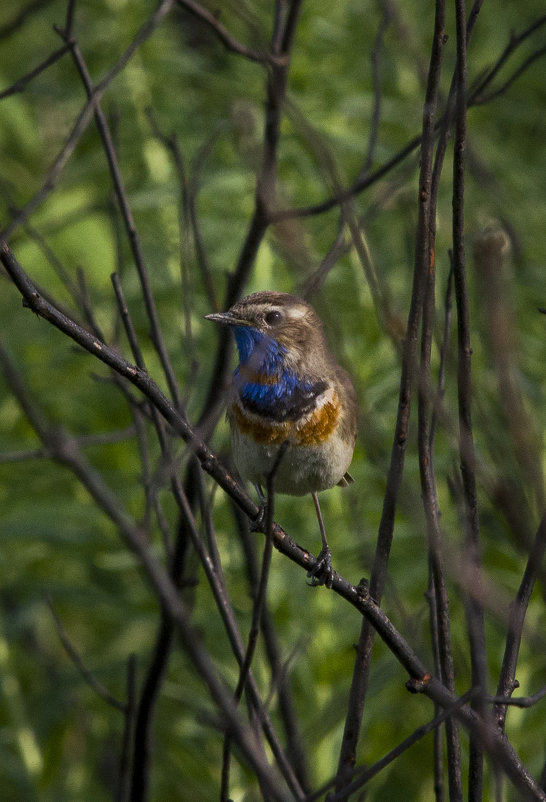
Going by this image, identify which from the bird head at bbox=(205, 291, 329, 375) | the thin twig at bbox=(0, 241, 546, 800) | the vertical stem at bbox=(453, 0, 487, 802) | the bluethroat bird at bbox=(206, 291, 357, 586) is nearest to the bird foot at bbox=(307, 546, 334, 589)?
the bluethroat bird at bbox=(206, 291, 357, 586)

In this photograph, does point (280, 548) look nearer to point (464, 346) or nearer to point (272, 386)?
point (464, 346)

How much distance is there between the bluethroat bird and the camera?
338 centimetres

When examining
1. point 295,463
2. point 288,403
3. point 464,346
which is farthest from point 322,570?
point 464,346

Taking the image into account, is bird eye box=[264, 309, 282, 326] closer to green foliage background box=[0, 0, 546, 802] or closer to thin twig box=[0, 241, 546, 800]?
green foliage background box=[0, 0, 546, 802]

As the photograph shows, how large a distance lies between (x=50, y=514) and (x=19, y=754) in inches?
43.1

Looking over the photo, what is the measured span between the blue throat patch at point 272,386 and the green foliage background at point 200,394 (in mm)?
246

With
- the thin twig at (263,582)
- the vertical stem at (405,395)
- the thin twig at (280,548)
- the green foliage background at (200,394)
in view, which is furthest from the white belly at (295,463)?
the thin twig at (263,582)

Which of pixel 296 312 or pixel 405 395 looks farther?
pixel 296 312

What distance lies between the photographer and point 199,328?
519 centimetres

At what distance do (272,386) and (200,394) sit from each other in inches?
41.9

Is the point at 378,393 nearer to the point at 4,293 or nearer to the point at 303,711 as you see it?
the point at 303,711

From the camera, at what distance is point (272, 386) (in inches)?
139

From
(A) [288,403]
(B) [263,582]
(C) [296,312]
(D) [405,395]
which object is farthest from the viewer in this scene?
(C) [296,312]

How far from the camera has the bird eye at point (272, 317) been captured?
3.56 metres
